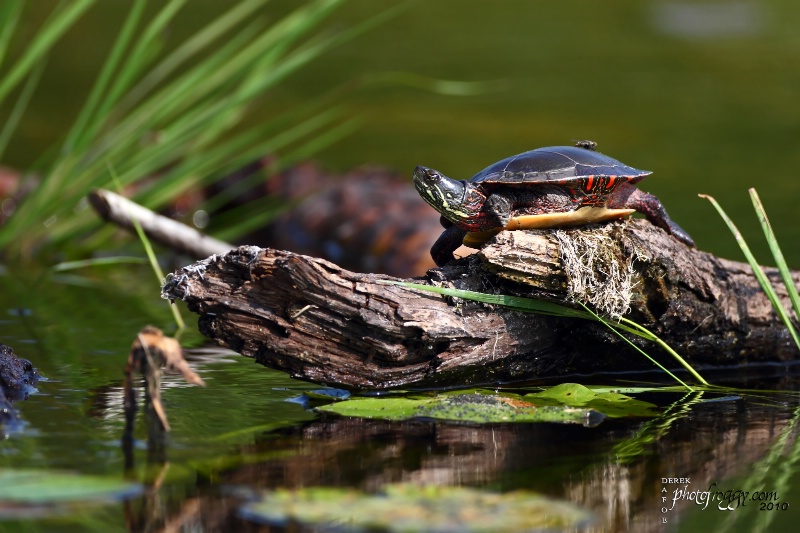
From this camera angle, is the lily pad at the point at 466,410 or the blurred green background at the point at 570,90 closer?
the lily pad at the point at 466,410

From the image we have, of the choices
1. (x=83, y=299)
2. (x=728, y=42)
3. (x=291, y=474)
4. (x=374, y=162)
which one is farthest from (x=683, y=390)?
(x=728, y=42)

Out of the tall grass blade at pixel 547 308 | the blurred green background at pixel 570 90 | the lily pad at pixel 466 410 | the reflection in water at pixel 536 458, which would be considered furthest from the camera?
the blurred green background at pixel 570 90

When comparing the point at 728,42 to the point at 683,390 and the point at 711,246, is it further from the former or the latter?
the point at 683,390

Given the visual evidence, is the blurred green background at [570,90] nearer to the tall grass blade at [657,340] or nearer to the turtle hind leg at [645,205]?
the turtle hind leg at [645,205]

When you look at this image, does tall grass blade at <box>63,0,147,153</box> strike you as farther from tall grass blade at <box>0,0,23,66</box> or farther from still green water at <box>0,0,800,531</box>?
still green water at <box>0,0,800,531</box>

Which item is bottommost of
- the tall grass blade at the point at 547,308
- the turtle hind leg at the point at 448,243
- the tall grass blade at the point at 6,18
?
the tall grass blade at the point at 547,308

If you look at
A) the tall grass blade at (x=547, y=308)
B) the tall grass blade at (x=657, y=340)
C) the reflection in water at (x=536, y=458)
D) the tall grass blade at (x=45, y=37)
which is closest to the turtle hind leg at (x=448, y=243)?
the tall grass blade at (x=547, y=308)
